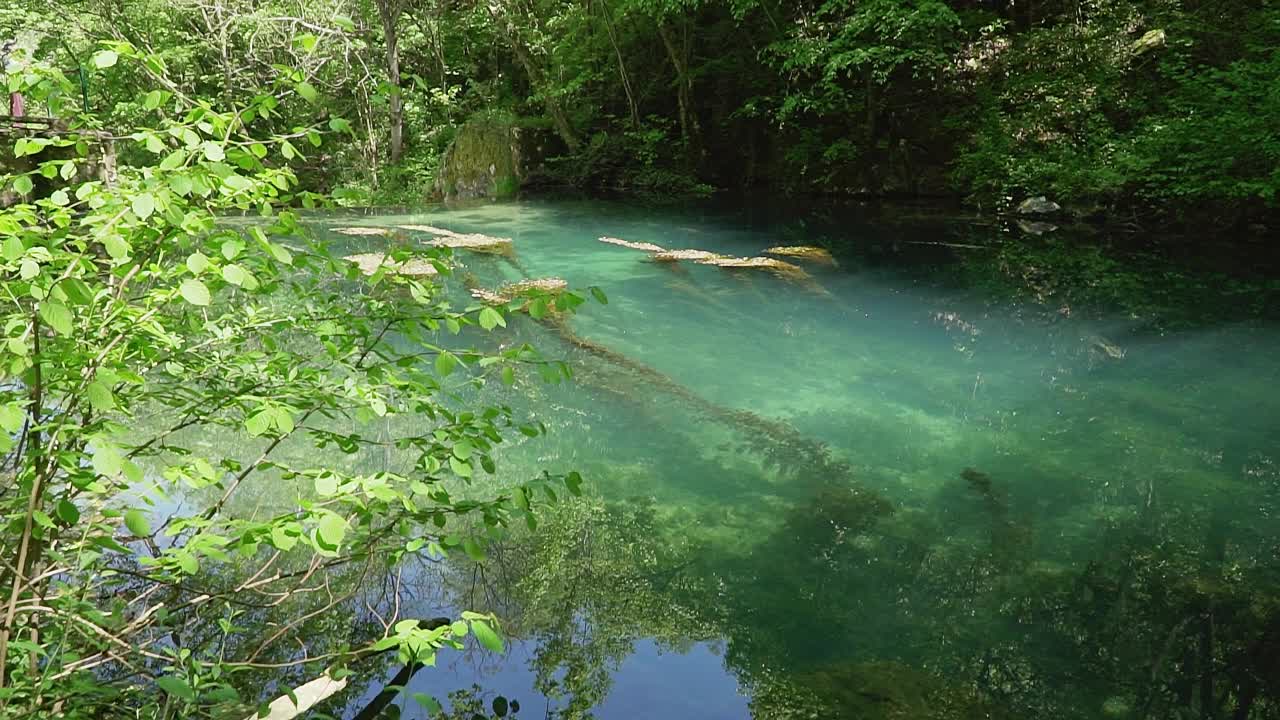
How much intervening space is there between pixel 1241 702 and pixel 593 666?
2270 mm

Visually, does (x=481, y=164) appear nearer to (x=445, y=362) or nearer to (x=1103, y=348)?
(x=1103, y=348)

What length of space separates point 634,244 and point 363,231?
4.41m

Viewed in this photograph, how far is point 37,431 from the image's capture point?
1.69m

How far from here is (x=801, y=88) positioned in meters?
18.6

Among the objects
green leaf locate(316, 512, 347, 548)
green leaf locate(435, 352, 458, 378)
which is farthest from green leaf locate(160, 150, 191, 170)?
green leaf locate(316, 512, 347, 548)

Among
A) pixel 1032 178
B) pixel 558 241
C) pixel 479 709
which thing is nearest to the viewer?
pixel 479 709

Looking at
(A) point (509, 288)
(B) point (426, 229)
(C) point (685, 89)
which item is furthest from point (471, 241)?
(C) point (685, 89)

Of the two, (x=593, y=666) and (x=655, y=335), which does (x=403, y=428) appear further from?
(x=655, y=335)

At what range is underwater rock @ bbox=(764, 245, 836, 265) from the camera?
1108 centimetres

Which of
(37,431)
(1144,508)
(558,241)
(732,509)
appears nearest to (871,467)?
(732,509)

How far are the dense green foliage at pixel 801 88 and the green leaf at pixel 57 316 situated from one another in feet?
26.2

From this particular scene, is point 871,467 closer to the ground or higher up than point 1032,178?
closer to the ground

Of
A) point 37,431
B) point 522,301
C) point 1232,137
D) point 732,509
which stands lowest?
point 732,509

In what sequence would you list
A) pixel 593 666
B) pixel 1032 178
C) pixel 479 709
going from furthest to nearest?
1. pixel 1032 178
2. pixel 593 666
3. pixel 479 709
